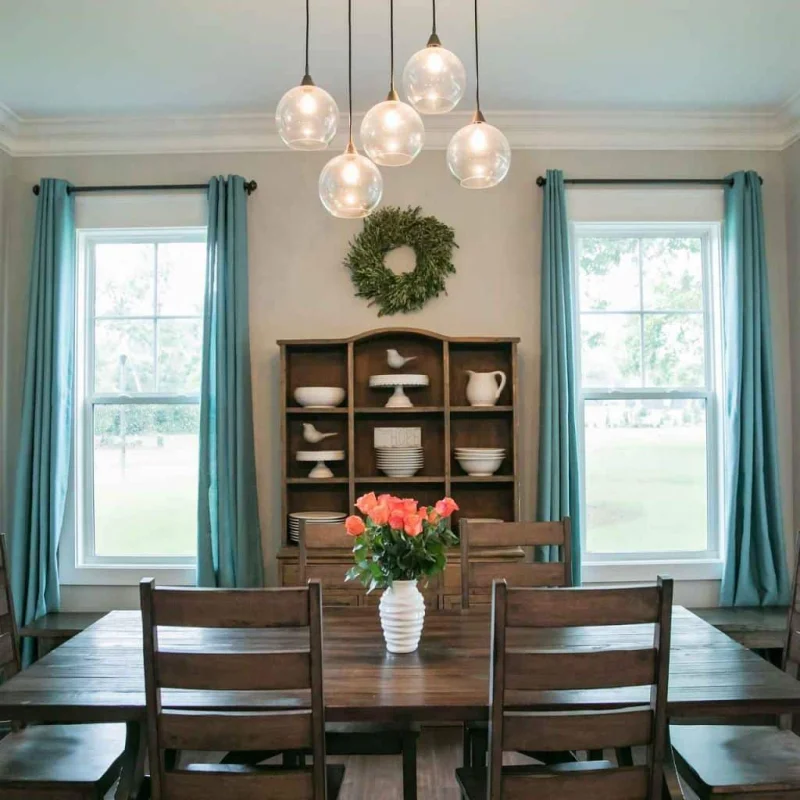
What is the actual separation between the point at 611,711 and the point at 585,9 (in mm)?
2490

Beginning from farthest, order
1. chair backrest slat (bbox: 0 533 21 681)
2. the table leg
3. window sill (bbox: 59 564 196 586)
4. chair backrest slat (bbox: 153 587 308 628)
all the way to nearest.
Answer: window sill (bbox: 59 564 196 586) < chair backrest slat (bbox: 0 533 21 681) < the table leg < chair backrest slat (bbox: 153 587 308 628)

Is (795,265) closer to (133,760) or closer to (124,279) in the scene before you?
(124,279)

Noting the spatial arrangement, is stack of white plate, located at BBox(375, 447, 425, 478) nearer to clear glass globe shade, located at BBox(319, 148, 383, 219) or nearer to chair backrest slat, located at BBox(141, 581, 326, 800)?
clear glass globe shade, located at BBox(319, 148, 383, 219)

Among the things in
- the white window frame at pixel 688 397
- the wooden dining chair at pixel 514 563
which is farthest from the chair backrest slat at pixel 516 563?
the white window frame at pixel 688 397

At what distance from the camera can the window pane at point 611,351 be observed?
A: 159 inches

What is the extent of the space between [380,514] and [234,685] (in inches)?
24.7

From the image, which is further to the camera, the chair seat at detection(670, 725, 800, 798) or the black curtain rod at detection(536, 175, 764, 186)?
the black curtain rod at detection(536, 175, 764, 186)

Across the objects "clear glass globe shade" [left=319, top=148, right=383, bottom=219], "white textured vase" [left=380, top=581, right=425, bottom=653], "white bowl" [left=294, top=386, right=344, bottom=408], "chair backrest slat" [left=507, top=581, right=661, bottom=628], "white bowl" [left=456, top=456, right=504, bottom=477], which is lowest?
"white textured vase" [left=380, top=581, right=425, bottom=653]

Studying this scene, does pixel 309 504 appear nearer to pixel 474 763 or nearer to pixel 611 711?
pixel 474 763

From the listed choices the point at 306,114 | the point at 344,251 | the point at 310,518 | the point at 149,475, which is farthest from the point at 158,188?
the point at 306,114

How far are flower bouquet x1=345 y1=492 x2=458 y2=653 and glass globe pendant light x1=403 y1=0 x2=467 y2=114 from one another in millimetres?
1101

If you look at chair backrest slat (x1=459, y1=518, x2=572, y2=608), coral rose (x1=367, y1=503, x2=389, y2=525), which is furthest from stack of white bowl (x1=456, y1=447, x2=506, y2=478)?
coral rose (x1=367, y1=503, x2=389, y2=525)

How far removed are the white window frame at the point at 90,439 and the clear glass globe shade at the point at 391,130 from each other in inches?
83.3

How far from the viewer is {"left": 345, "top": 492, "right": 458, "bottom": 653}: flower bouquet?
210 cm
